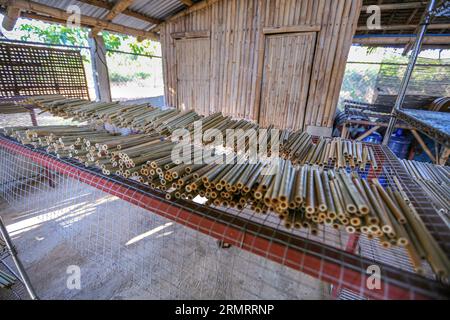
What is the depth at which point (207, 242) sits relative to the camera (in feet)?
13.1

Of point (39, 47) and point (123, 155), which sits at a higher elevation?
point (39, 47)

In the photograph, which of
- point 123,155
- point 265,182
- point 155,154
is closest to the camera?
point 265,182

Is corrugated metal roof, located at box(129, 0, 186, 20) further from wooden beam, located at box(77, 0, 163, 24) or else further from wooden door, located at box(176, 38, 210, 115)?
wooden door, located at box(176, 38, 210, 115)

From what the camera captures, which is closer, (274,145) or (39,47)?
(274,145)

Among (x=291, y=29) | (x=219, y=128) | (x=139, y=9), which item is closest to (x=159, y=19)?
(x=139, y=9)

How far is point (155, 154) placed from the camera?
2232 mm

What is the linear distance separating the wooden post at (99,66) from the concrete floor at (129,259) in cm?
381

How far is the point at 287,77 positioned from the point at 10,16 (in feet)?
21.7

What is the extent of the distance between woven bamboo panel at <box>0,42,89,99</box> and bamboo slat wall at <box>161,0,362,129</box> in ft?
10.5

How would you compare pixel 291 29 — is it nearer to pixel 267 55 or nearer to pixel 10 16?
pixel 267 55

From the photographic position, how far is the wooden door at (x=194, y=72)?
22.9ft

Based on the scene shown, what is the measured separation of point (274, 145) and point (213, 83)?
16.1 feet

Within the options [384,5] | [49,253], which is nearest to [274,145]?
[49,253]
